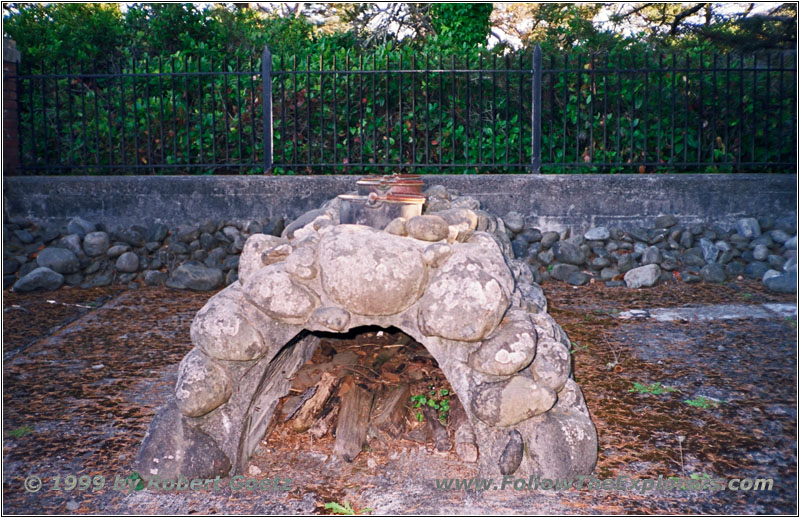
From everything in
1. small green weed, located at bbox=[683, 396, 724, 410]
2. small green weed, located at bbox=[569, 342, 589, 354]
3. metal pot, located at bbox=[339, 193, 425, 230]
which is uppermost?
metal pot, located at bbox=[339, 193, 425, 230]

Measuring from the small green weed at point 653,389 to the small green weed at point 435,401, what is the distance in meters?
1.29

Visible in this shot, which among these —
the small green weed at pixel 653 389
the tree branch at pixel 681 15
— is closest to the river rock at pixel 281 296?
the small green weed at pixel 653 389

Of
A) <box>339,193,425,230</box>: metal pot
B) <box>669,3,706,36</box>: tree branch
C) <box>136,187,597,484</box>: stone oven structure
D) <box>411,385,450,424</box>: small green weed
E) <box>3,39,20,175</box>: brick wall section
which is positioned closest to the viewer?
<box>136,187,597,484</box>: stone oven structure

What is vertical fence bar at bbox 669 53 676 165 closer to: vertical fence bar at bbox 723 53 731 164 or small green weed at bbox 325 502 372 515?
vertical fence bar at bbox 723 53 731 164

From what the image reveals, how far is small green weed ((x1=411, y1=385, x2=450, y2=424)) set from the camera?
3533 millimetres

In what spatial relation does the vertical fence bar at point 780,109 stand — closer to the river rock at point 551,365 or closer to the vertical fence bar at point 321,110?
the vertical fence bar at point 321,110

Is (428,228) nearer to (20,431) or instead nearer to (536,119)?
(20,431)

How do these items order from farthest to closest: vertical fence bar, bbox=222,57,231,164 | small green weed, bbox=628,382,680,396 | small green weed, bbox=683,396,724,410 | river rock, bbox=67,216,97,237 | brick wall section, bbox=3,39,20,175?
brick wall section, bbox=3,39,20,175
vertical fence bar, bbox=222,57,231,164
river rock, bbox=67,216,97,237
small green weed, bbox=628,382,680,396
small green weed, bbox=683,396,724,410

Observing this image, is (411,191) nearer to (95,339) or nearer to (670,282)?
(95,339)

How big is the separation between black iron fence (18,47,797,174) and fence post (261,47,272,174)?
0.02 metres

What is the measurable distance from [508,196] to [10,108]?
5.98 m

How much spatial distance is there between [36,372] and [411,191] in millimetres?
2786

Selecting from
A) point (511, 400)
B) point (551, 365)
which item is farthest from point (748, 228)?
point (511, 400)

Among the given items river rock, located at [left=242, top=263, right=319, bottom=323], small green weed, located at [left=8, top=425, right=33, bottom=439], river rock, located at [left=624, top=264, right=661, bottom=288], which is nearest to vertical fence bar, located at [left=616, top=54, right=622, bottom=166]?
river rock, located at [left=624, top=264, right=661, bottom=288]
